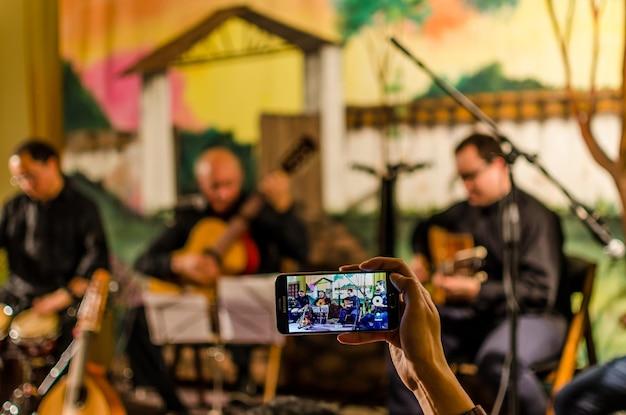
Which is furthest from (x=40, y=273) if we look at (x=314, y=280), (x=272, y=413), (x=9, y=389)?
(x=314, y=280)

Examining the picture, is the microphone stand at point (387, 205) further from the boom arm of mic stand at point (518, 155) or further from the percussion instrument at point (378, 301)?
the percussion instrument at point (378, 301)

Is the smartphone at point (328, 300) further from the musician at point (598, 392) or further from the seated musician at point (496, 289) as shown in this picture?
the seated musician at point (496, 289)

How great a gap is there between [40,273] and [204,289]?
85 cm

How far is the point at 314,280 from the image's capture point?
1.57 meters

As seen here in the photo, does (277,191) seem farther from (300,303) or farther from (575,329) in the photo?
(300,303)

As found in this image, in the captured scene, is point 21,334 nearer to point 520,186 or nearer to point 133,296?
point 133,296

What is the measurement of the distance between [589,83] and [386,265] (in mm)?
3471

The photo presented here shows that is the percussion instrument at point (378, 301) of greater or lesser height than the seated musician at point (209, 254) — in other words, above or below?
above

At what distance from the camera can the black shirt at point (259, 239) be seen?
511 cm

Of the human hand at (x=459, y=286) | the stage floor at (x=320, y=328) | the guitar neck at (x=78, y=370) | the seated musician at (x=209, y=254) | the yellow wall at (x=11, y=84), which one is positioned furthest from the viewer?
the yellow wall at (x=11, y=84)

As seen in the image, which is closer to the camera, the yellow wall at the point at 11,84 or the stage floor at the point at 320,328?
the stage floor at the point at 320,328

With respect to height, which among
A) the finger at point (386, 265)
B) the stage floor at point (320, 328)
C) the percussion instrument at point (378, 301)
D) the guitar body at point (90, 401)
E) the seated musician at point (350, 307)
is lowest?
the guitar body at point (90, 401)

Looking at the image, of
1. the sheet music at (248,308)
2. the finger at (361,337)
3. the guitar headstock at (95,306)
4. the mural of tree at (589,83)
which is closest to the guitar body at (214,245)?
the sheet music at (248,308)

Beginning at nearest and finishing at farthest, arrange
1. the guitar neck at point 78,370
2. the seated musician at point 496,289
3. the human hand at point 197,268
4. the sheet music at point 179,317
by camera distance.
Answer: the guitar neck at point 78,370 < the seated musician at point 496,289 < the sheet music at point 179,317 < the human hand at point 197,268
